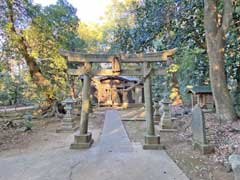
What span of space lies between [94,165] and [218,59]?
5.33 m

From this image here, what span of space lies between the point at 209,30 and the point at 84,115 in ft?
15.9

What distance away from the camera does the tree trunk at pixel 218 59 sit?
7173 millimetres

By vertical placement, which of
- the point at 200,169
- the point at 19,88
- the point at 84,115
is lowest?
A: the point at 200,169

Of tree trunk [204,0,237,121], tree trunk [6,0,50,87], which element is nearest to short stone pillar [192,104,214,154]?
tree trunk [204,0,237,121]

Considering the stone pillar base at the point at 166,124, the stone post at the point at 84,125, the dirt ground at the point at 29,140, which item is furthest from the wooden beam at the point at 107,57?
the stone pillar base at the point at 166,124

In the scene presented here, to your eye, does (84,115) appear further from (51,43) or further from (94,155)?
(51,43)

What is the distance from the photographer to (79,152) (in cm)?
524

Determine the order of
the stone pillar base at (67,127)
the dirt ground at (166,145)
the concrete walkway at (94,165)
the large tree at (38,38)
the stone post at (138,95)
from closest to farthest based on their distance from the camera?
the concrete walkway at (94,165) → the dirt ground at (166,145) → the stone pillar base at (67,127) → the large tree at (38,38) → the stone post at (138,95)

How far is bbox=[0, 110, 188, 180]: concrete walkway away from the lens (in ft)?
12.2

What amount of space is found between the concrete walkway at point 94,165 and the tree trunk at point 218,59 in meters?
3.22

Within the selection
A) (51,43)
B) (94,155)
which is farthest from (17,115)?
(94,155)

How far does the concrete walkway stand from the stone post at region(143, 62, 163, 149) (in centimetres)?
30

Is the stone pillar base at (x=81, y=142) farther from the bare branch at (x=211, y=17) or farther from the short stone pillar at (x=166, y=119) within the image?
the bare branch at (x=211, y=17)

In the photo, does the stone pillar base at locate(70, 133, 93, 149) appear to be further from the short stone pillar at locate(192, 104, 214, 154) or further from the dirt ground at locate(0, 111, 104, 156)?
the short stone pillar at locate(192, 104, 214, 154)
